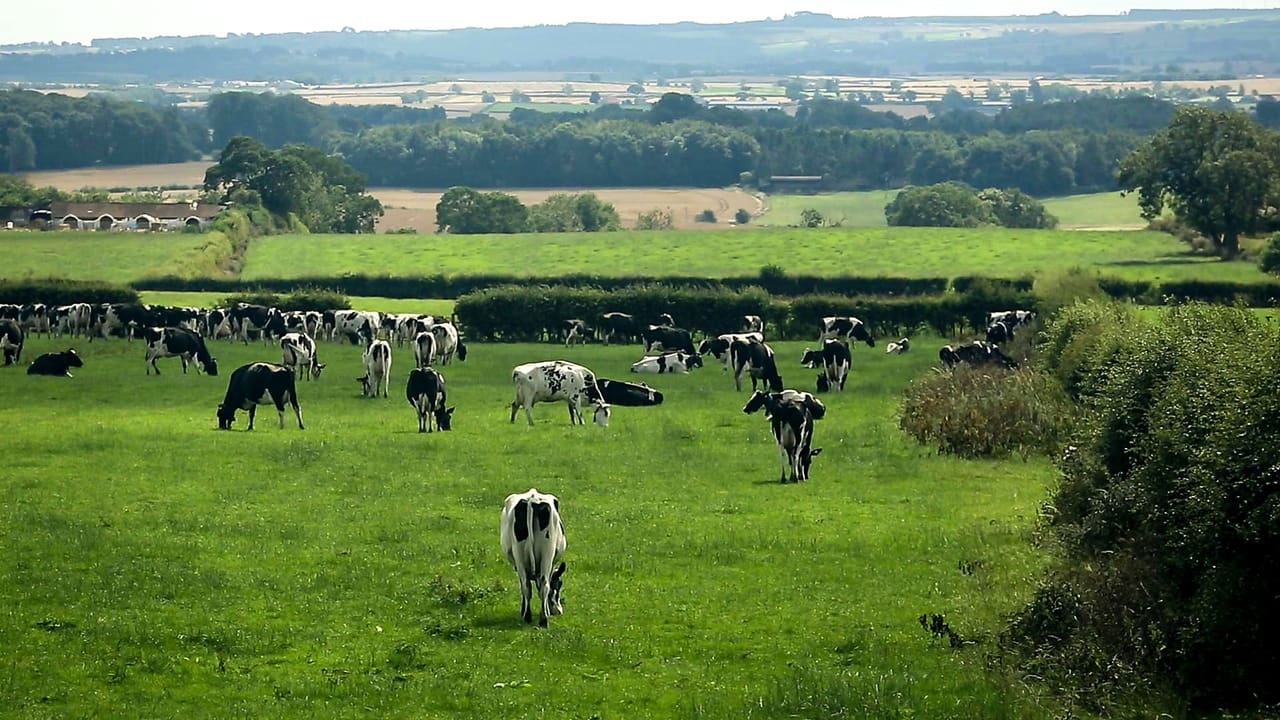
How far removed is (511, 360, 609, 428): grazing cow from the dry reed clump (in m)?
6.86

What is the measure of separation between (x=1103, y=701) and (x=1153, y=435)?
4.50 meters

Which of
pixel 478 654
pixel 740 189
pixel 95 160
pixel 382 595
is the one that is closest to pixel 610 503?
pixel 382 595

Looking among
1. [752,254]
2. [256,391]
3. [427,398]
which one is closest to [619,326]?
[427,398]

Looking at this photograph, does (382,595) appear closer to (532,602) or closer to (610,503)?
(532,602)

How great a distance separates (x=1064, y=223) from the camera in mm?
135500

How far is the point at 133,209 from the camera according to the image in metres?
121

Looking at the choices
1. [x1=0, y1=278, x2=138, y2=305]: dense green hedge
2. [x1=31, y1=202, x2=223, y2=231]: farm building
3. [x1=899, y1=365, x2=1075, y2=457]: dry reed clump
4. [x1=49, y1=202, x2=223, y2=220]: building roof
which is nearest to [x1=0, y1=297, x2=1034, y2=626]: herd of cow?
[x1=899, y1=365, x2=1075, y2=457]: dry reed clump

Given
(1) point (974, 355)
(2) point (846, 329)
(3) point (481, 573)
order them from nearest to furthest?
1. (3) point (481, 573)
2. (1) point (974, 355)
3. (2) point (846, 329)

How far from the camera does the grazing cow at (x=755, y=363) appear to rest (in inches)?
1810

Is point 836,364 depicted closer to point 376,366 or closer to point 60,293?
point 376,366

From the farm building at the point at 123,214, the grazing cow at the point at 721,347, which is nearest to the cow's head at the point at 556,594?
the grazing cow at the point at 721,347

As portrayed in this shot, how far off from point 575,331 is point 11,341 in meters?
20.0

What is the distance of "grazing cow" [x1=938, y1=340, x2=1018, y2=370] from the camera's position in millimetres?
47750

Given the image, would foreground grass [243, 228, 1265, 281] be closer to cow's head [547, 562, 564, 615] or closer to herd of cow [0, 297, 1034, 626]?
herd of cow [0, 297, 1034, 626]
